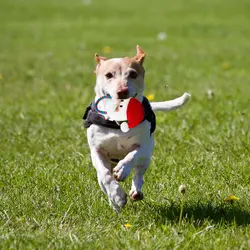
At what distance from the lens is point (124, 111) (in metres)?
4.14

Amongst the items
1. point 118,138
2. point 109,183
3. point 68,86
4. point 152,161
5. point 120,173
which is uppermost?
point 118,138

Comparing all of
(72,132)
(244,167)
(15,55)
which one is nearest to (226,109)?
(72,132)

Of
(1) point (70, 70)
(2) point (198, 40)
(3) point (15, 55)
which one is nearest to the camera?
(1) point (70, 70)

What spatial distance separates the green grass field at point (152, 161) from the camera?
3969 mm

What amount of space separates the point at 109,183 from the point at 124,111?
1.49ft

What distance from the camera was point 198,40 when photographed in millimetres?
15656

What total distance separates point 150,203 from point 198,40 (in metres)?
11.4

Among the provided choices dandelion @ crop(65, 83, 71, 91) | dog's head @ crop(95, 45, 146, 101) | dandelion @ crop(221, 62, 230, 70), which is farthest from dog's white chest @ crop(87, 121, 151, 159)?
dandelion @ crop(221, 62, 230, 70)

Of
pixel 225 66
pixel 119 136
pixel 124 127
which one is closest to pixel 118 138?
pixel 119 136

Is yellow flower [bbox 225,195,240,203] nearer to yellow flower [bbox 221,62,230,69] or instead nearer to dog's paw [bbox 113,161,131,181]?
dog's paw [bbox 113,161,131,181]

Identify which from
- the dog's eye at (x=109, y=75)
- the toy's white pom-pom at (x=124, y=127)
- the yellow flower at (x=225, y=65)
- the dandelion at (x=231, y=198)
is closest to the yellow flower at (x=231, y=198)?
the dandelion at (x=231, y=198)

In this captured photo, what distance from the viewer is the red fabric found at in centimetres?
415

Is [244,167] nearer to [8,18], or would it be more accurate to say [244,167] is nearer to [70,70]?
[70,70]

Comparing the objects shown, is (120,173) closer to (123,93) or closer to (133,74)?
(123,93)
